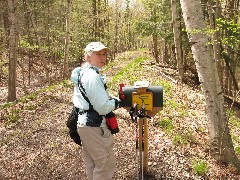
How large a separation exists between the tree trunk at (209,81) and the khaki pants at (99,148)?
2708 mm

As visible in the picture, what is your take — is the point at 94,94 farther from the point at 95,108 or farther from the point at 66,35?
the point at 66,35

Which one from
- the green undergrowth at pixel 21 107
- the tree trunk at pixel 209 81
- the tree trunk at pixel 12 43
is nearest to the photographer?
the tree trunk at pixel 209 81

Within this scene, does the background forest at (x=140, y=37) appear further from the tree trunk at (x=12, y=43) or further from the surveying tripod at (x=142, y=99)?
the surveying tripod at (x=142, y=99)

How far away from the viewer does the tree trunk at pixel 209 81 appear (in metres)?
6.02

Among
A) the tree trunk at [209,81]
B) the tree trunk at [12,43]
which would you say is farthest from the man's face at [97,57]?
the tree trunk at [12,43]

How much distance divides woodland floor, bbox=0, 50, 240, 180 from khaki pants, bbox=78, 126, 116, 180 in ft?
5.28

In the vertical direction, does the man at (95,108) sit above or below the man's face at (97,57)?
below

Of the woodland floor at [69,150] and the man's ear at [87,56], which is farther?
the woodland floor at [69,150]

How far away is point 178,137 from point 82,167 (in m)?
2.66

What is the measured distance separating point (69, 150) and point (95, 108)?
3.58 m

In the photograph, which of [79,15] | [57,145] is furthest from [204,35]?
[79,15]

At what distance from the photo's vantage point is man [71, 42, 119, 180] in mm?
4129

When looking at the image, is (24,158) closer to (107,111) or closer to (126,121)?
(126,121)

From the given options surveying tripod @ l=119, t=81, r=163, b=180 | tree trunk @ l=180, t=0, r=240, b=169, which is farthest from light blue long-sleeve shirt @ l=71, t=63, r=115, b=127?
tree trunk @ l=180, t=0, r=240, b=169
